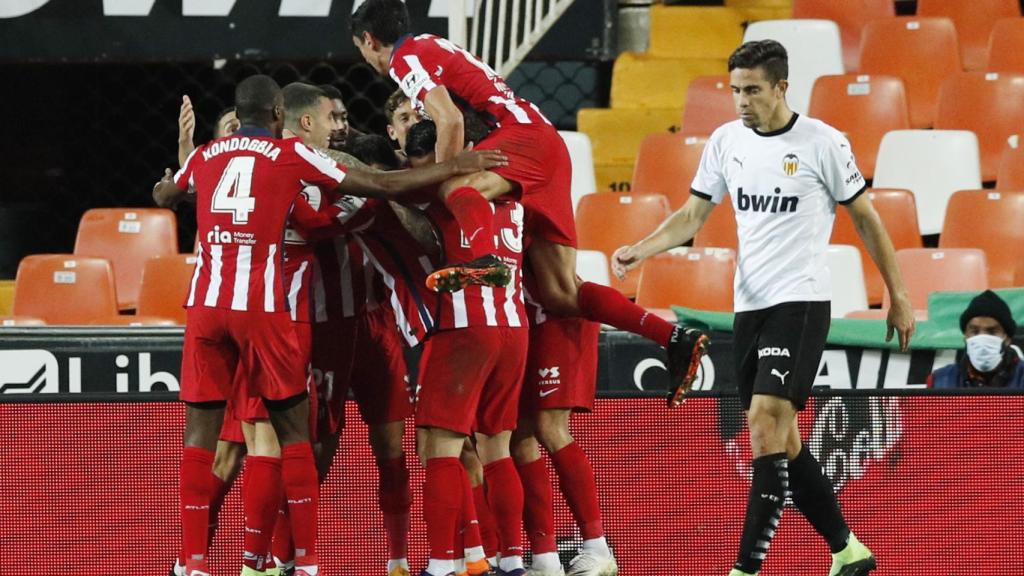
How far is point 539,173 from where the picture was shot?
6.15 m

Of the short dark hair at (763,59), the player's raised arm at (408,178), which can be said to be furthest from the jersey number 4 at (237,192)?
the short dark hair at (763,59)

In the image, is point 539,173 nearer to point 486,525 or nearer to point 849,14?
point 486,525

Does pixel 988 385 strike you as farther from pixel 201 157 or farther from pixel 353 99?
pixel 353 99

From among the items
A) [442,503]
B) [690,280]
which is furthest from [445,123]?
[690,280]

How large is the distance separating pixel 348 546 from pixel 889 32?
18.6ft

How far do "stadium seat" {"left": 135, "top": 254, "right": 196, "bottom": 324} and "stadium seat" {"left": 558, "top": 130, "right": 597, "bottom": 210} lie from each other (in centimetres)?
230

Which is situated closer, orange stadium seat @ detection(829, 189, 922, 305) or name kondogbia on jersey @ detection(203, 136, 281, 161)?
name kondogbia on jersey @ detection(203, 136, 281, 161)

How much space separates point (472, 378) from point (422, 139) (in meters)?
0.91

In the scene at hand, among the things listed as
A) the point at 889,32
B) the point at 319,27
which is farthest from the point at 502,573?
the point at 889,32

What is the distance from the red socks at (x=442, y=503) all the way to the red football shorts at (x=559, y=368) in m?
0.51

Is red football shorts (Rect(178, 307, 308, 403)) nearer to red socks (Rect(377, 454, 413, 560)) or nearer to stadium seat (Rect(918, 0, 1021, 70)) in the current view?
red socks (Rect(377, 454, 413, 560))

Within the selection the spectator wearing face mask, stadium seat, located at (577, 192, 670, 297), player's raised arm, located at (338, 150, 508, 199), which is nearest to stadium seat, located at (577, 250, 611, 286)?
stadium seat, located at (577, 192, 670, 297)

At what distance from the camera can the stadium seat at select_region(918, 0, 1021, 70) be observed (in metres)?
11.4

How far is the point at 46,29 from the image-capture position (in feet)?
34.0
